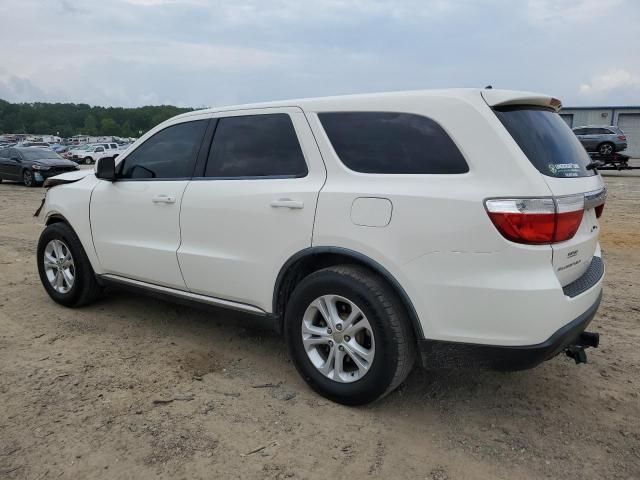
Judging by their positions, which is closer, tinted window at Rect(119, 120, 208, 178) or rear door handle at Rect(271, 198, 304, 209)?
rear door handle at Rect(271, 198, 304, 209)

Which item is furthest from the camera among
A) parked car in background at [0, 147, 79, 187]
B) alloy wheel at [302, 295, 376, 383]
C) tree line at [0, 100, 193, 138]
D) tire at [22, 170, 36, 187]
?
tree line at [0, 100, 193, 138]

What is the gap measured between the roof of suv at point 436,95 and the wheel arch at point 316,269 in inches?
35.2

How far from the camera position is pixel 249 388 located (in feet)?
11.2

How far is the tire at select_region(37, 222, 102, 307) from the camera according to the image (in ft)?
15.4

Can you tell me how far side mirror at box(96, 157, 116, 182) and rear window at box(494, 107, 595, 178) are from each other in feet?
10.0

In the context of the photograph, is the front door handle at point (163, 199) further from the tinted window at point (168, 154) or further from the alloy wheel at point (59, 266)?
the alloy wheel at point (59, 266)

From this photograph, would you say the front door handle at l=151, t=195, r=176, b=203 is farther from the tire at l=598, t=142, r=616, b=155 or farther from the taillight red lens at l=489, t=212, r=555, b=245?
the tire at l=598, t=142, r=616, b=155

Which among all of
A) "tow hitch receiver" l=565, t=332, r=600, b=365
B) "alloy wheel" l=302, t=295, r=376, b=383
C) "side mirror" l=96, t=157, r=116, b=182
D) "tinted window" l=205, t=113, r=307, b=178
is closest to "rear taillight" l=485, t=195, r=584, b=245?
"tow hitch receiver" l=565, t=332, r=600, b=365

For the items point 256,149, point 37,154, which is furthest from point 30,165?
point 256,149

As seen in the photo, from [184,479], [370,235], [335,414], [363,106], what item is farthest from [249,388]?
[363,106]

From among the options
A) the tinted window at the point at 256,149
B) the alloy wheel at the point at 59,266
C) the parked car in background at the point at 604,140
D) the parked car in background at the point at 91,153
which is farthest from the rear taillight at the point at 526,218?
the parked car in background at the point at 91,153

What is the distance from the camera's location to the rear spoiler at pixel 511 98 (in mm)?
2775

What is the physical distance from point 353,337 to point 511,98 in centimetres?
156

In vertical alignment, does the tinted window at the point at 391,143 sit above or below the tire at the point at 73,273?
above
